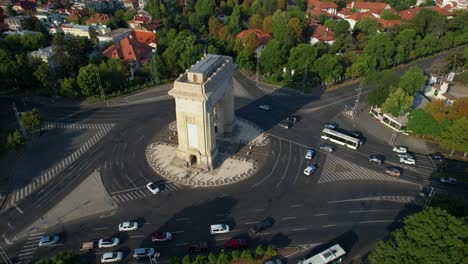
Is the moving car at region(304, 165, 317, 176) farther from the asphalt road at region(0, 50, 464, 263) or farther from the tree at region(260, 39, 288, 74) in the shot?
the tree at region(260, 39, 288, 74)

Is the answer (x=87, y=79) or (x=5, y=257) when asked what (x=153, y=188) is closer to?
(x=5, y=257)

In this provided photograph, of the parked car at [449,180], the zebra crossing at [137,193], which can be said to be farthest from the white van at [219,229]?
the parked car at [449,180]

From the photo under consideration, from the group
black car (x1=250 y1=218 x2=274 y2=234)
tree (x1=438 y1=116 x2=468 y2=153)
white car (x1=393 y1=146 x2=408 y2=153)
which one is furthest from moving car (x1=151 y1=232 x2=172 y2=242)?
tree (x1=438 y1=116 x2=468 y2=153)

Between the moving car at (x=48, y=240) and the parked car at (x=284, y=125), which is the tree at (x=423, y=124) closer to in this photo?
the parked car at (x=284, y=125)

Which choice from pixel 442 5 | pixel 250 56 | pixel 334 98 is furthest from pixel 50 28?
pixel 442 5

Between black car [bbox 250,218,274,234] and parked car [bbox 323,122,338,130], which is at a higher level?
parked car [bbox 323,122,338,130]
